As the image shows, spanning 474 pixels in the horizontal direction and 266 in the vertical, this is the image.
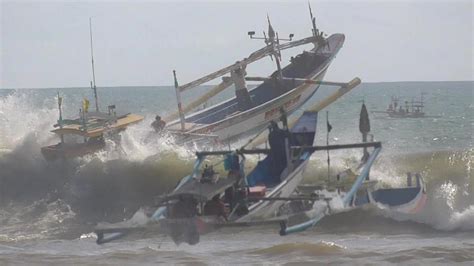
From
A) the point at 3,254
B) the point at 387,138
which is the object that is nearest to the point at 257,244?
the point at 3,254

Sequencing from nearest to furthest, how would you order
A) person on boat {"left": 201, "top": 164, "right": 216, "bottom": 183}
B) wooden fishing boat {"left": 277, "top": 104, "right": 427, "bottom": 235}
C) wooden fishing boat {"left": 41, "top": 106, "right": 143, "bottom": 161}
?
person on boat {"left": 201, "top": 164, "right": 216, "bottom": 183}, wooden fishing boat {"left": 277, "top": 104, "right": 427, "bottom": 235}, wooden fishing boat {"left": 41, "top": 106, "right": 143, "bottom": 161}

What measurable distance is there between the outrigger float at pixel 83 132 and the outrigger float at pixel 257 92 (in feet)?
6.56

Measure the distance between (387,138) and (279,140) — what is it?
32675 mm

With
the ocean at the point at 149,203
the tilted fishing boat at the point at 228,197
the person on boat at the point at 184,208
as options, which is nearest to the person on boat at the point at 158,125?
the ocean at the point at 149,203

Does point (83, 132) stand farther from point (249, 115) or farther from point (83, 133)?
point (249, 115)

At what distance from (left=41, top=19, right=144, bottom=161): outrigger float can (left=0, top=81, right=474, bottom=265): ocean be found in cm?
54

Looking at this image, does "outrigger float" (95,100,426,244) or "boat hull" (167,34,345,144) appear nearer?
"outrigger float" (95,100,426,244)

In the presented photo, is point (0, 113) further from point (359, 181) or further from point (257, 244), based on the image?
point (359, 181)

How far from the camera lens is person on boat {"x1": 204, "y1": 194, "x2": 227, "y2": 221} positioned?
12844 millimetres

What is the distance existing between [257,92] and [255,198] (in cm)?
1840

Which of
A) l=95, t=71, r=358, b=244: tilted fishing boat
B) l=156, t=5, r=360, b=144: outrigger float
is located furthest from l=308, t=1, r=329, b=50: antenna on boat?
l=95, t=71, r=358, b=244: tilted fishing boat

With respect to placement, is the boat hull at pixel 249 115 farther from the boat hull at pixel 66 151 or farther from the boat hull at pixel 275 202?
the boat hull at pixel 275 202

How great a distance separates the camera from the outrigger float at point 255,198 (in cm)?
1234

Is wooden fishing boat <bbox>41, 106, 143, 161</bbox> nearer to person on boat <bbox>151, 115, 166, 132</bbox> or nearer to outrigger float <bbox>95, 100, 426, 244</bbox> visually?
person on boat <bbox>151, 115, 166, 132</bbox>
